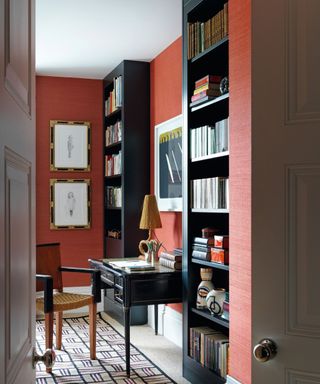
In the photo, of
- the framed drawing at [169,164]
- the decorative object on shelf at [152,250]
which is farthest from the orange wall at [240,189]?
the framed drawing at [169,164]

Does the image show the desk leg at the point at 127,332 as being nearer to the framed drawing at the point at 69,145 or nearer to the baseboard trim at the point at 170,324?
the baseboard trim at the point at 170,324

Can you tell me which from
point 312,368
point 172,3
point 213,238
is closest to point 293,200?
point 312,368

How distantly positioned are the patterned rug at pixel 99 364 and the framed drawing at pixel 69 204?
58.7 inches

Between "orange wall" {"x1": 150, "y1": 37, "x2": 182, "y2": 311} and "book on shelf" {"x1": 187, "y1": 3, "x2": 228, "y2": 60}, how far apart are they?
1.00 m

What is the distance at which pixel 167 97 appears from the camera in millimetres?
4848

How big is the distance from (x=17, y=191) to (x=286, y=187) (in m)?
0.65

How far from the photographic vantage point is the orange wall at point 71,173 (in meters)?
5.95

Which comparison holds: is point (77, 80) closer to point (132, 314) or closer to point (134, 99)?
point (134, 99)

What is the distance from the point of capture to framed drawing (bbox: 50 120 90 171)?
19.6ft

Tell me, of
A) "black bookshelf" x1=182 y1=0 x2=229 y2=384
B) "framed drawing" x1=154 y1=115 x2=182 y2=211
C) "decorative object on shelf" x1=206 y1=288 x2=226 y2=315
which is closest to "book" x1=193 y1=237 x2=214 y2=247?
"black bookshelf" x1=182 y1=0 x2=229 y2=384

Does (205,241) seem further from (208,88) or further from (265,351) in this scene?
(265,351)

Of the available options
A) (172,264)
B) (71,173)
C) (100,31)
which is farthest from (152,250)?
(71,173)

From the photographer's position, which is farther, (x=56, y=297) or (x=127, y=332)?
(x=56, y=297)

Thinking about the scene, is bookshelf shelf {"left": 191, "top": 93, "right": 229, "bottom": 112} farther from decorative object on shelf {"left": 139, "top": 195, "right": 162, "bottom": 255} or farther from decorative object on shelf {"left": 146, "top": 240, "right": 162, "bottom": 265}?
decorative object on shelf {"left": 146, "top": 240, "right": 162, "bottom": 265}
